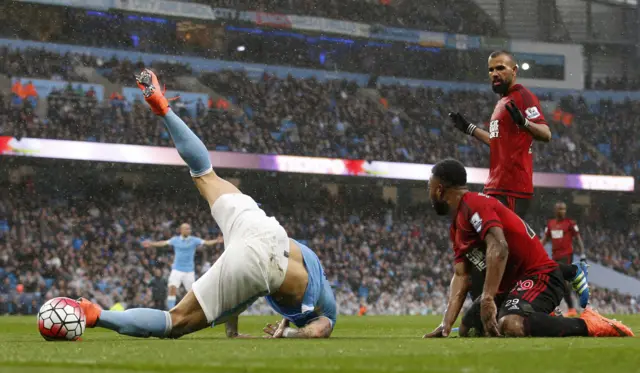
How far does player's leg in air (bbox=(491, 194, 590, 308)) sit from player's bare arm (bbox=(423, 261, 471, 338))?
0.78 meters

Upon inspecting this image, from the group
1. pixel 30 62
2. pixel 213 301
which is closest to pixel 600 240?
pixel 30 62

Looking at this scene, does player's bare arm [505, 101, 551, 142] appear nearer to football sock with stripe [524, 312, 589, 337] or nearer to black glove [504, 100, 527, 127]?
black glove [504, 100, 527, 127]

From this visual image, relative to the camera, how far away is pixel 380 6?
37.5m

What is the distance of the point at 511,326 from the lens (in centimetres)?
617

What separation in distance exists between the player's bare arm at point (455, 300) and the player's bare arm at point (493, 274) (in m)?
0.27

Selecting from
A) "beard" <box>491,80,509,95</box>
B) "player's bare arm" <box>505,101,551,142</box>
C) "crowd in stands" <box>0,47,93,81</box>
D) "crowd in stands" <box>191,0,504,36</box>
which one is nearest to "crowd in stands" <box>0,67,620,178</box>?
"crowd in stands" <box>0,47,93,81</box>

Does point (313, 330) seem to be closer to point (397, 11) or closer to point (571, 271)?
point (571, 271)

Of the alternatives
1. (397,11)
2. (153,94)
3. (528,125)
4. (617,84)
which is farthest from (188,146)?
(617,84)

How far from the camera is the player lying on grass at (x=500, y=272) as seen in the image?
20.0 feet

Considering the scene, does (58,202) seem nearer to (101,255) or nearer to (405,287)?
(101,255)

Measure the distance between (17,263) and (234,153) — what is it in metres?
8.51

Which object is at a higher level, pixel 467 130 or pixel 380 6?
pixel 380 6

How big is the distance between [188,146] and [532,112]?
2.78 m

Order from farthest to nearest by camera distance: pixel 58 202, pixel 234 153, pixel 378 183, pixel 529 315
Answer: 1. pixel 378 183
2. pixel 234 153
3. pixel 58 202
4. pixel 529 315
